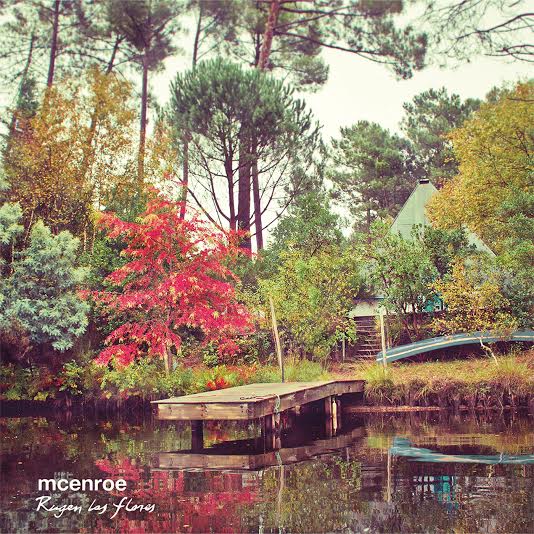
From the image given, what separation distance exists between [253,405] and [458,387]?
474 cm

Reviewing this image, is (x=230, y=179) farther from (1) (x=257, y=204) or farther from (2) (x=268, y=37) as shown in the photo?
(2) (x=268, y=37)

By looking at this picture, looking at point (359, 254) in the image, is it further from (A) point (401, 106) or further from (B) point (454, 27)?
(A) point (401, 106)

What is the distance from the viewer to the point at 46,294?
1456cm

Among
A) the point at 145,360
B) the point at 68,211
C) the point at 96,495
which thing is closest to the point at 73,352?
the point at 145,360

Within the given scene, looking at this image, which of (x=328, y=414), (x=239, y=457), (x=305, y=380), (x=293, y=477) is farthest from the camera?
(x=305, y=380)

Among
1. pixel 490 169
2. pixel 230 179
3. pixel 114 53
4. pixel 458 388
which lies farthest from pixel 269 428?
pixel 114 53

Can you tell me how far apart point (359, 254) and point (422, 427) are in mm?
5959

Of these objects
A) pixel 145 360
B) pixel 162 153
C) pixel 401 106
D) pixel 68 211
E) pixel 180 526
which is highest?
pixel 401 106

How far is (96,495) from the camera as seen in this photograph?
21.7 ft

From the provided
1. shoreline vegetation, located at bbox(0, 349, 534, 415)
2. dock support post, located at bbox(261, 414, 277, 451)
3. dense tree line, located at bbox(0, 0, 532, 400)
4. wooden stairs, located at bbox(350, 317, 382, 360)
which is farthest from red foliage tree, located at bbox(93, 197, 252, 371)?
wooden stairs, located at bbox(350, 317, 382, 360)

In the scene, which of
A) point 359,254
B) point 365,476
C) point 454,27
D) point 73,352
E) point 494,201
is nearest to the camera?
point 365,476

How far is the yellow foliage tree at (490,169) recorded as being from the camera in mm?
18656

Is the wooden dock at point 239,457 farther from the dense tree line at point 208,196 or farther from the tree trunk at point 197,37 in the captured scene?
the tree trunk at point 197,37

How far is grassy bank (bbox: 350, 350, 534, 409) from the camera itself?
1206cm
